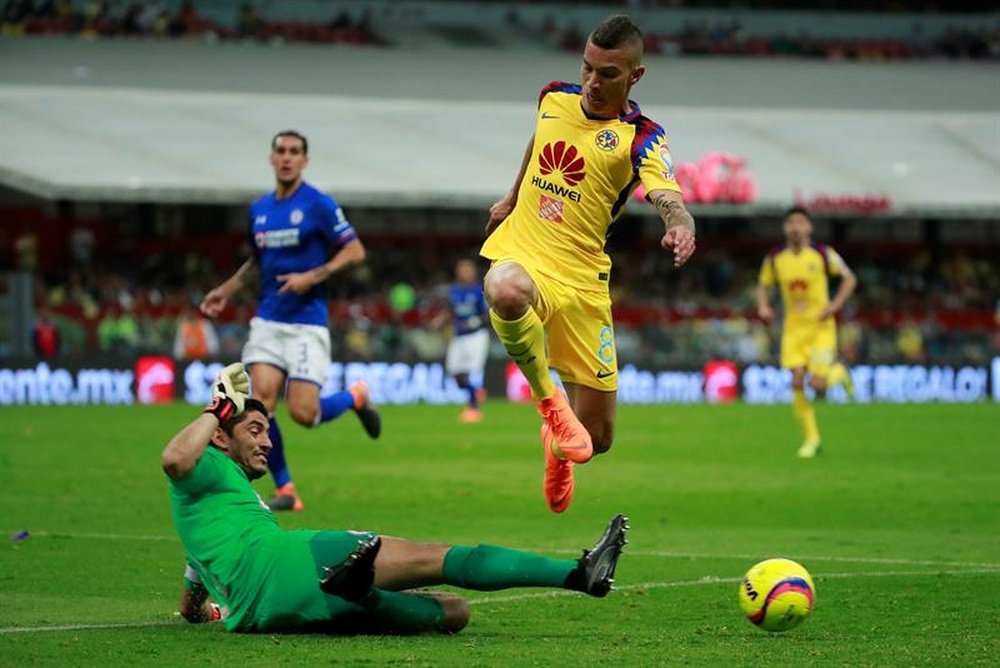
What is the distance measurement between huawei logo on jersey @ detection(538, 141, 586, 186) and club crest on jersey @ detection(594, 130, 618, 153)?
0.39 feet

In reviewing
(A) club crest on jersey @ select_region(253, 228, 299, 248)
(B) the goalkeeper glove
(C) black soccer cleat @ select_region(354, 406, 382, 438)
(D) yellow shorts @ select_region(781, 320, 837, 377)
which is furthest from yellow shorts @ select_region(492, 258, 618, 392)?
(D) yellow shorts @ select_region(781, 320, 837, 377)

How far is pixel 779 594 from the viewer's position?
8.30 metres

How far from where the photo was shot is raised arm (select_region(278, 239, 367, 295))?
44.9ft

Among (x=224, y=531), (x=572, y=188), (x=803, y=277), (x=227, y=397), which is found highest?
(x=803, y=277)

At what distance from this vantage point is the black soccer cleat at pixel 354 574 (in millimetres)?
7691

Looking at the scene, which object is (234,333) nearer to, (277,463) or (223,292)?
(277,463)

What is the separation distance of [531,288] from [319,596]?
2.13 m

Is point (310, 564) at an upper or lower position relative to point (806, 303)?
lower

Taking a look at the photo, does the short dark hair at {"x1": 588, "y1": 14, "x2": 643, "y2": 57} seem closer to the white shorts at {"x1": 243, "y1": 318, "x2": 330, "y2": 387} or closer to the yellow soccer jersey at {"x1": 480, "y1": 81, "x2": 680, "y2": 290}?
the yellow soccer jersey at {"x1": 480, "y1": 81, "x2": 680, "y2": 290}

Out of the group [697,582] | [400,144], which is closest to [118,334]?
[400,144]

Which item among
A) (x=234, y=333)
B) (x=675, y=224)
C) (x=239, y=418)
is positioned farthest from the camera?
(x=234, y=333)

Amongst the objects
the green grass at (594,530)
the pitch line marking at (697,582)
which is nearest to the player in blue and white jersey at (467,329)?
the green grass at (594,530)

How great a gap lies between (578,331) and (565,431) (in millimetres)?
606

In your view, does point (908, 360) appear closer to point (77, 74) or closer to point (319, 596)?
point (77, 74)
